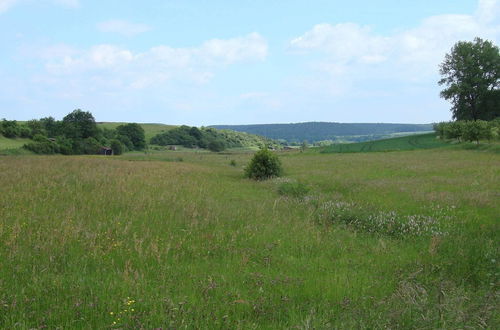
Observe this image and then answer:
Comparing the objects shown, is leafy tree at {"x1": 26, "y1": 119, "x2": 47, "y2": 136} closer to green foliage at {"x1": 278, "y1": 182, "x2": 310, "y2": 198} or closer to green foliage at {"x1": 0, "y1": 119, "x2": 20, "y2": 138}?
green foliage at {"x1": 0, "y1": 119, "x2": 20, "y2": 138}

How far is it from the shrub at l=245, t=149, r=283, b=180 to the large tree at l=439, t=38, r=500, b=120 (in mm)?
61260

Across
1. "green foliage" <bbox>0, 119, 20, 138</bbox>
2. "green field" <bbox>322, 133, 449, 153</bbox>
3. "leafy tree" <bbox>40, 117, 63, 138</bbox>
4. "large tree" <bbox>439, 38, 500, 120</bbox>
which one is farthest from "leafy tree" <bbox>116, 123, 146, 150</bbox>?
"large tree" <bbox>439, 38, 500, 120</bbox>

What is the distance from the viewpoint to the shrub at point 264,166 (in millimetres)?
21984

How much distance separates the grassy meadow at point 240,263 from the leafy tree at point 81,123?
90.5 m

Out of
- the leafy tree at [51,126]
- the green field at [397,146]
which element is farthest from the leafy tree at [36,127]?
the green field at [397,146]

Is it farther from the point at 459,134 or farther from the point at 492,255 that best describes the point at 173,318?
the point at 459,134

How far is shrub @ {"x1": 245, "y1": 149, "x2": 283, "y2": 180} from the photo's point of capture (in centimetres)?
2198

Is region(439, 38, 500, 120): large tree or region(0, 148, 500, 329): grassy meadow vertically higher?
region(439, 38, 500, 120): large tree

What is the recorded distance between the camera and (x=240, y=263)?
5.91 meters

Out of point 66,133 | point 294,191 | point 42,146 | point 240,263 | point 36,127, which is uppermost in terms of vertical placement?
point 36,127

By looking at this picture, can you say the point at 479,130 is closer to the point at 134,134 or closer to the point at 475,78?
the point at 475,78

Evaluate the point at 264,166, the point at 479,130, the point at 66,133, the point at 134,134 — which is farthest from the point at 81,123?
the point at 479,130

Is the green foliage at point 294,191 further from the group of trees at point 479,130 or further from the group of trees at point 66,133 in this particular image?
the group of trees at point 66,133

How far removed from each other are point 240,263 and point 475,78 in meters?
78.4
